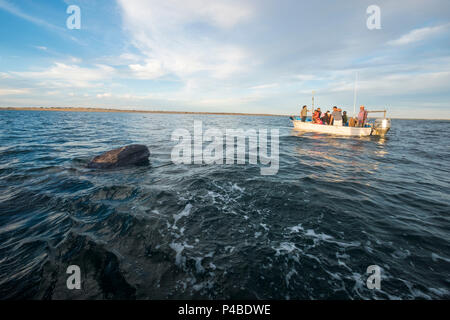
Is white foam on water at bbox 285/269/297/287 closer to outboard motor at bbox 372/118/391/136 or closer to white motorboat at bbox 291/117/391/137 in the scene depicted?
white motorboat at bbox 291/117/391/137

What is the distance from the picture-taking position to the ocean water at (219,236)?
3059 millimetres

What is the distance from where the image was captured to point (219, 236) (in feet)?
14.1

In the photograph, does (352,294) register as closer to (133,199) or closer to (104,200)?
(133,199)

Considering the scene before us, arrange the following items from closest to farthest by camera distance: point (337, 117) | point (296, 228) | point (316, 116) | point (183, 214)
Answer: point (296, 228), point (183, 214), point (337, 117), point (316, 116)

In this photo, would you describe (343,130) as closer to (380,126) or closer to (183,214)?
(380,126)

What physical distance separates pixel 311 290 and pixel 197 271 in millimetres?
2002

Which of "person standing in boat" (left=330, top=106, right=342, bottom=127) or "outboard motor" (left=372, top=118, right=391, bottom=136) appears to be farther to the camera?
"outboard motor" (left=372, top=118, right=391, bottom=136)

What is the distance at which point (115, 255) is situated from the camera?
362 centimetres

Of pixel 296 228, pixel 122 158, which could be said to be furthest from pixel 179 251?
pixel 122 158

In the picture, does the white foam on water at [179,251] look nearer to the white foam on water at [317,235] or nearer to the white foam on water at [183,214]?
the white foam on water at [183,214]

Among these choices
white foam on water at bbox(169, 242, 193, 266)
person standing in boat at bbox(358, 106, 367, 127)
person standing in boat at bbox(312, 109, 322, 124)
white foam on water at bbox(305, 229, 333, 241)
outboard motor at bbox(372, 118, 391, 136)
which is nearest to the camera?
white foam on water at bbox(169, 242, 193, 266)

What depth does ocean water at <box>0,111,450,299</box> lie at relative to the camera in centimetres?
306

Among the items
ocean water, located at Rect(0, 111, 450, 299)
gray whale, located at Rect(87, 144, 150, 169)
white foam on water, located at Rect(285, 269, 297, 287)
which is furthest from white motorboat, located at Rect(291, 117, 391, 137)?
white foam on water, located at Rect(285, 269, 297, 287)
